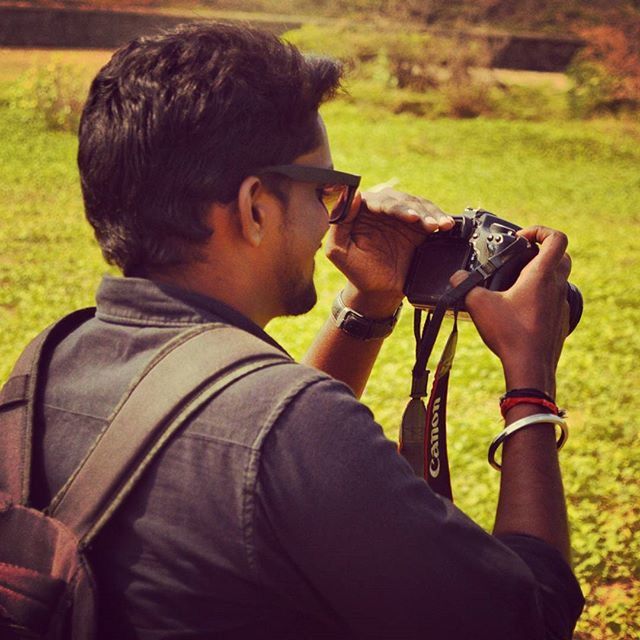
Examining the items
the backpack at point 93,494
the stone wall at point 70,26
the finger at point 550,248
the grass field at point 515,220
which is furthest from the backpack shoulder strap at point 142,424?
the stone wall at point 70,26

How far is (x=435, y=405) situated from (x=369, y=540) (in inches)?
26.0

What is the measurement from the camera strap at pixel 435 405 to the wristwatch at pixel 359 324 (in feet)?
0.67

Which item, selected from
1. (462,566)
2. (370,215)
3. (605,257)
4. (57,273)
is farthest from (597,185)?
(462,566)

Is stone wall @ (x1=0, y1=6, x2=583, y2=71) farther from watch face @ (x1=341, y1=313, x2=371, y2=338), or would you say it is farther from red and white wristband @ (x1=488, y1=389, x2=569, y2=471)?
red and white wristband @ (x1=488, y1=389, x2=569, y2=471)

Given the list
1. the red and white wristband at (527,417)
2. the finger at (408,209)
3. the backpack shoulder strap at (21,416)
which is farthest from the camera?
the finger at (408,209)

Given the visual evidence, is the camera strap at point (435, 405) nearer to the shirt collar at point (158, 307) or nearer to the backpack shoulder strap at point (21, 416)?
the shirt collar at point (158, 307)

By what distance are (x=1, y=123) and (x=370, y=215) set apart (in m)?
13.1

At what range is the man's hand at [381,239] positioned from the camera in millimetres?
2057

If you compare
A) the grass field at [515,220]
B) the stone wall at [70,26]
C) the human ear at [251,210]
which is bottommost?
the grass field at [515,220]

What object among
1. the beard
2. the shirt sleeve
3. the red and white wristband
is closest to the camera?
the shirt sleeve

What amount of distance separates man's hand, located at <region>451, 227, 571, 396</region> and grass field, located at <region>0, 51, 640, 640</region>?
2150 mm

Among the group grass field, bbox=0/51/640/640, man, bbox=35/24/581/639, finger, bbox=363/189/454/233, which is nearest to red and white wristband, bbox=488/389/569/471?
man, bbox=35/24/581/639

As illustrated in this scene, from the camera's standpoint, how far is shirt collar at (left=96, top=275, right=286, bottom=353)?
1497 mm

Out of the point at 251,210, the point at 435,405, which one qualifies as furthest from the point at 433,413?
the point at 251,210
